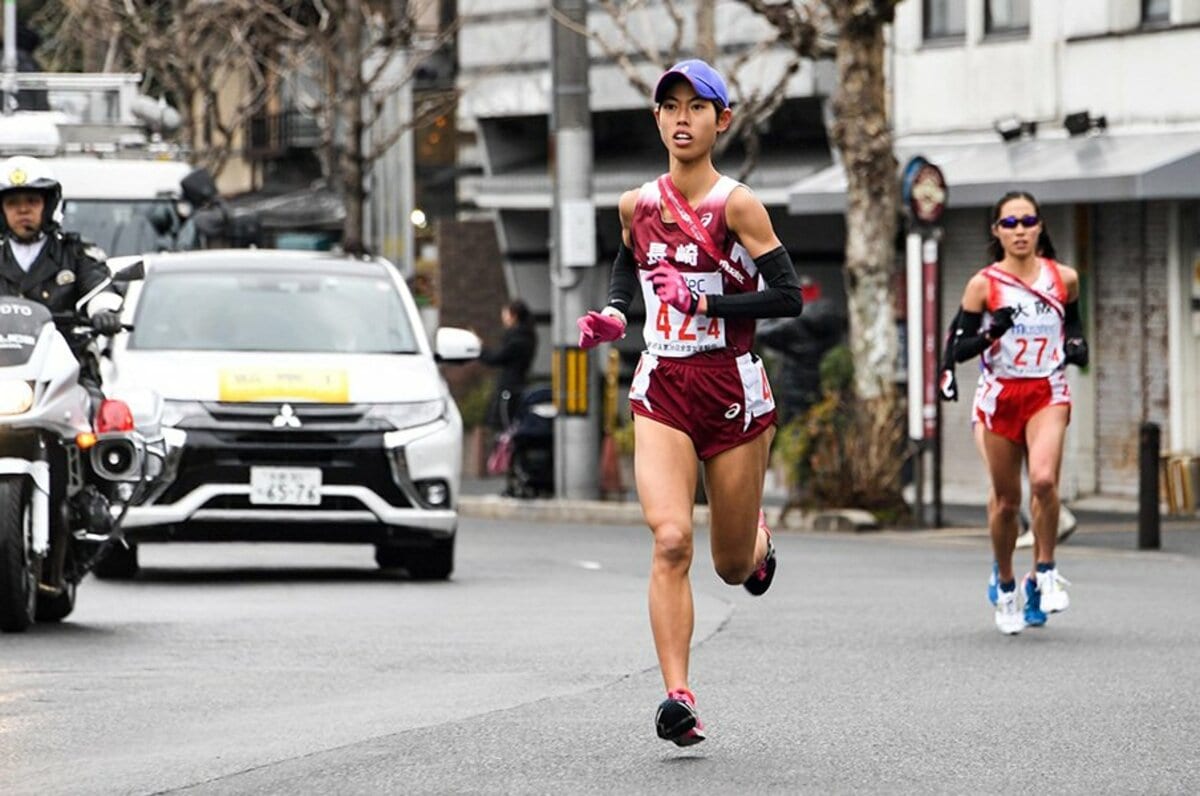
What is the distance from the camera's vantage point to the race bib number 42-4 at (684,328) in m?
8.73

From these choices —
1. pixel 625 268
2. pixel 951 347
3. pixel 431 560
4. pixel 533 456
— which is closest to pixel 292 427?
pixel 431 560

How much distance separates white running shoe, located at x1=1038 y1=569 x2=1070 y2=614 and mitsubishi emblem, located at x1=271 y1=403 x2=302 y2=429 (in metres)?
4.81

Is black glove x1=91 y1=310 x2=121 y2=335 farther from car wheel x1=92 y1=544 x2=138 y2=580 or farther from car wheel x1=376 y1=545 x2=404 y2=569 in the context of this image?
car wheel x1=376 y1=545 x2=404 y2=569

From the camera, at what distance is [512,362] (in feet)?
96.4

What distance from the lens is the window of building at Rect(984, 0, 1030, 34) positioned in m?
27.6

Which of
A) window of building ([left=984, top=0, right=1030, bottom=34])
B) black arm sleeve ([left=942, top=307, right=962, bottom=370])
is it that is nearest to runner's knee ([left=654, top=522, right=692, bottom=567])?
black arm sleeve ([left=942, top=307, right=962, bottom=370])

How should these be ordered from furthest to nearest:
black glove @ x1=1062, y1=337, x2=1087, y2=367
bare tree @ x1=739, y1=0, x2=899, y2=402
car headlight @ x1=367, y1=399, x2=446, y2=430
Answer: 1. bare tree @ x1=739, y1=0, x2=899, y2=402
2. car headlight @ x1=367, y1=399, x2=446, y2=430
3. black glove @ x1=1062, y1=337, x2=1087, y2=367

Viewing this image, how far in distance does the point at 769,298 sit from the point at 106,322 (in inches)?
183

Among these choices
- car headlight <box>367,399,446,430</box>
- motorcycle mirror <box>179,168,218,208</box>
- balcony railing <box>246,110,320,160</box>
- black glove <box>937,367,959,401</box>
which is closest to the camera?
black glove <box>937,367,959,401</box>

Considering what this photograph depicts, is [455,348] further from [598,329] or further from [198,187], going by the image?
[598,329]

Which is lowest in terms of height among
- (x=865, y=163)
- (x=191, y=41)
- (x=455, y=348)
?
(x=455, y=348)

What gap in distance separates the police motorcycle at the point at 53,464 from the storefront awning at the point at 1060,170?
12.5m

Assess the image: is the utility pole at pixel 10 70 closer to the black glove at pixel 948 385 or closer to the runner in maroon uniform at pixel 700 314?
the black glove at pixel 948 385

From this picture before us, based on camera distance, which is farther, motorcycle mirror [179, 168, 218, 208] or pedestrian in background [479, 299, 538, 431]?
Result: pedestrian in background [479, 299, 538, 431]
